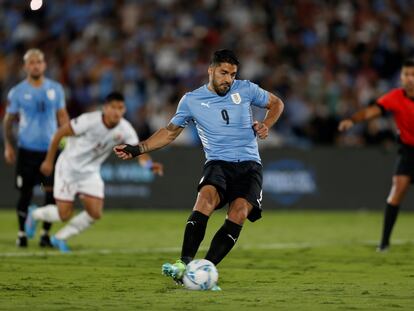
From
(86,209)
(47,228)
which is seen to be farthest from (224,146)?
(47,228)

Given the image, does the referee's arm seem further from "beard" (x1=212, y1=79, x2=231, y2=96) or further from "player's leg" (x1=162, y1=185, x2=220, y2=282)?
"player's leg" (x1=162, y1=185, x2=220, y2=282)

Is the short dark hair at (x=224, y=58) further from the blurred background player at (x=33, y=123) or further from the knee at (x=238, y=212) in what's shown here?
the blurred background player at (x=33, y=123)

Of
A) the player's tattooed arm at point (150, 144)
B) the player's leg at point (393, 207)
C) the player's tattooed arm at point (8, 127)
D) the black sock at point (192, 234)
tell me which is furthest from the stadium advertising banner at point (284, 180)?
the black sock at point (192, 234)

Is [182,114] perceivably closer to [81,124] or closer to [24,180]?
[81,124]

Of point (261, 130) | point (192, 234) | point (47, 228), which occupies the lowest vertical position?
point (47, 228)

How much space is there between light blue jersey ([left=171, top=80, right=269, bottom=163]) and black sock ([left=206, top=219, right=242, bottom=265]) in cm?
76

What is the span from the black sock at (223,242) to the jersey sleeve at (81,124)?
4473 millimetres

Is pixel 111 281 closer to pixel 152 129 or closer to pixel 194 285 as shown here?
pixel 194 285

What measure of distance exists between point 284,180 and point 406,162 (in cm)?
844

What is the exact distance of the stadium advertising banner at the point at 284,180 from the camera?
878 inches

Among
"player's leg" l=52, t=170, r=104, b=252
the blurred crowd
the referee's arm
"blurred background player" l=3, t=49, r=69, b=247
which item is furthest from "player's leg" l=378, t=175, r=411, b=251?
the blurred crowd

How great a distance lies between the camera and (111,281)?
10359 mm

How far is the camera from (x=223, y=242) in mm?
9828

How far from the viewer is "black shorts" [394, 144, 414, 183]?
14234mm
